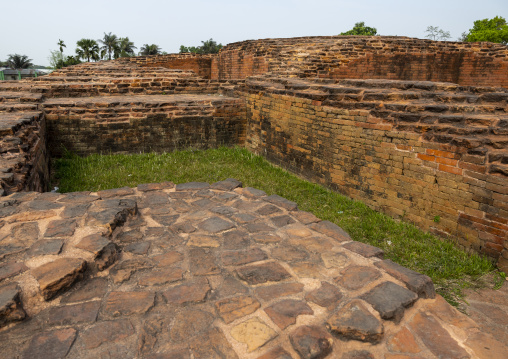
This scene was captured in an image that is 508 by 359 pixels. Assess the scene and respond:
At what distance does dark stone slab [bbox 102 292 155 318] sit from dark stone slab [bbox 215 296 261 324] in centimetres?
40

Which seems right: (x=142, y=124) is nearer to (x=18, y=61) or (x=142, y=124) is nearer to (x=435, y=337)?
(x=435, y=337)

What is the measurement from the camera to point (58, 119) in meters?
6.32

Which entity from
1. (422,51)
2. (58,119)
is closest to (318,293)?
(58,119)

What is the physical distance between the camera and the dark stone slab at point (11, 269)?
6.42 ft

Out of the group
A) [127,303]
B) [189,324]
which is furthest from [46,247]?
[189,324]

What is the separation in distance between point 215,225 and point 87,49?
161ft

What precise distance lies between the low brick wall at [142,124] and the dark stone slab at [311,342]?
5780 millimetres

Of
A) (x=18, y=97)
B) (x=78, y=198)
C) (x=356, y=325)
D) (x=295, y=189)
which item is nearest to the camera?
(x=356, y=325)

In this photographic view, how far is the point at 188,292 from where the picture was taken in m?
2.05

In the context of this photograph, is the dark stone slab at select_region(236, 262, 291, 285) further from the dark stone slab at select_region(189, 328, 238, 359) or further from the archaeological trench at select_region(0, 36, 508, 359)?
the dark stone slab at select_region(189, 328, 238, 359)

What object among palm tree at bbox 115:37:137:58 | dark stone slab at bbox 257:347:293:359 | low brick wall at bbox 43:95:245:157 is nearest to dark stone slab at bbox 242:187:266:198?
dark stone slab at bbox 257:347:293:359

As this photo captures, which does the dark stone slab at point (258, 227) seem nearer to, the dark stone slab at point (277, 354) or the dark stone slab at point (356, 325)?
the dark stone slab at point (356, 325)

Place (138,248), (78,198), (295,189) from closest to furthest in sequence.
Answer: (138,248) < (78,198) < (295,189)

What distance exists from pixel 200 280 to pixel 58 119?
18.3 ft
